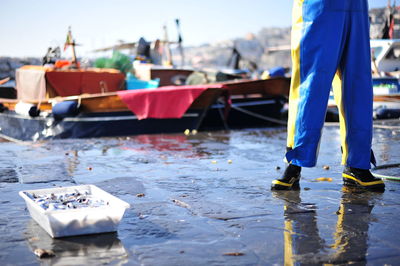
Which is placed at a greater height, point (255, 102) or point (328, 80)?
point (328, 80)

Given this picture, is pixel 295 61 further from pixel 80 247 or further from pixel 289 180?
pixel 80 247

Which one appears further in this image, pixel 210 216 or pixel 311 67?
pixel 311 67

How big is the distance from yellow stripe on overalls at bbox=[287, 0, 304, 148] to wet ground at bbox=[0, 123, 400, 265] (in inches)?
18.9

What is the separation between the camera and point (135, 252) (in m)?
2.35

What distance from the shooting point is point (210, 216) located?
2.99 m

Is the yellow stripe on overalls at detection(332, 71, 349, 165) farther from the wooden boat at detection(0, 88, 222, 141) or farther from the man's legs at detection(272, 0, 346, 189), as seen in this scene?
the wooden boat at detection(0, 88, 222, 141)

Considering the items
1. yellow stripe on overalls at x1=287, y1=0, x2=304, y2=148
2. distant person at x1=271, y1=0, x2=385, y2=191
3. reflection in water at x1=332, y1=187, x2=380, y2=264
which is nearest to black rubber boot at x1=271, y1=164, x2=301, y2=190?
distant person at x1=271, y1=0, x2=385, y2=191

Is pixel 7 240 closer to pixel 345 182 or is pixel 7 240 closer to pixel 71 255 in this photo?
pixel 71 255

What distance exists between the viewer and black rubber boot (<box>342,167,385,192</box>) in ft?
12.3

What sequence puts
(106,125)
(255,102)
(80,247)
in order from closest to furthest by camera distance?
(80,247), (106,125), (255,102)

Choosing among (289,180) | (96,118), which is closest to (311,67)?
(289,180)

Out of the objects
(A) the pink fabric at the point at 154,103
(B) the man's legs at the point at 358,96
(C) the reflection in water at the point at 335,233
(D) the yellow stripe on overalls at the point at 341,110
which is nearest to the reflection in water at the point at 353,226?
(C) the reflection in water at the point at 335,233

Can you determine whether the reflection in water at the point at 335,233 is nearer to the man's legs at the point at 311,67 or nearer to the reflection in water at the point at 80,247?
the man's legs at the point at 311,67

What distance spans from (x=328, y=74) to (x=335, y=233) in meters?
1.38
